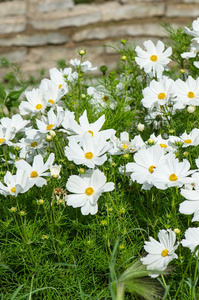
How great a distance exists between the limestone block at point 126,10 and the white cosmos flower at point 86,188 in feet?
9.40

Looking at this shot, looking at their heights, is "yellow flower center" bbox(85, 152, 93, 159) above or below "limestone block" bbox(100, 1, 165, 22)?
above

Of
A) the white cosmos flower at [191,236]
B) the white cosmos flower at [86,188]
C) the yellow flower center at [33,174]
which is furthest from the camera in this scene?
the yellow flower center at [33,174]

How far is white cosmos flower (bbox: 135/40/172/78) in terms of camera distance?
5.72 feet

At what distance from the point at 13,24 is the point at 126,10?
1.02m

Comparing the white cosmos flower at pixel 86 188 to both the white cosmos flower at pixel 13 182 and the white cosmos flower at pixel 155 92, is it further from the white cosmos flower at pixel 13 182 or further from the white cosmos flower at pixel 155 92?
the white cosmos flower at pixel 155 92

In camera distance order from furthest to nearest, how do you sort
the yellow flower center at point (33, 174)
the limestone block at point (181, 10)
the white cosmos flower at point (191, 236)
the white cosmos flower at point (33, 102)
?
the limestone block at point (181, 10) → the white cosmos flower at point (33, 102) → the yellow flower center at point (33, 174) → the white cosmos flower at point (191, 236)

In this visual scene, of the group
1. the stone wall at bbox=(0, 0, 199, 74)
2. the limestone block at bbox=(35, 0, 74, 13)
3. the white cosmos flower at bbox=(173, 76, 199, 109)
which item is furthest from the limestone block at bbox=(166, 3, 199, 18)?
the white cosmos flower at bbox=(173, 76, 199, 109)

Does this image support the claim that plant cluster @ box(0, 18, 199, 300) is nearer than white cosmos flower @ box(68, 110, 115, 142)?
Yes

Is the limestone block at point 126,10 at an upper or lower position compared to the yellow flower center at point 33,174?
lower

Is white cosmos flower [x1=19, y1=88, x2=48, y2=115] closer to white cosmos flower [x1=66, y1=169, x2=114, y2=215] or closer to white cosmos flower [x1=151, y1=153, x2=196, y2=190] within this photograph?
white cosmos flower [x1=66, y1=169, x2=114, y2=215]

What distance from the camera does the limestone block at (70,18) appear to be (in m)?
3.91

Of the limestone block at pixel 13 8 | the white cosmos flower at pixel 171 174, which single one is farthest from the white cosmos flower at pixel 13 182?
the limestone block at pixel 13 8

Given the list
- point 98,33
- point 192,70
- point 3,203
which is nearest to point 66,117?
point 3,203

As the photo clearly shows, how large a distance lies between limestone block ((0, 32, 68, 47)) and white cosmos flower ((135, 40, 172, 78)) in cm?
225
